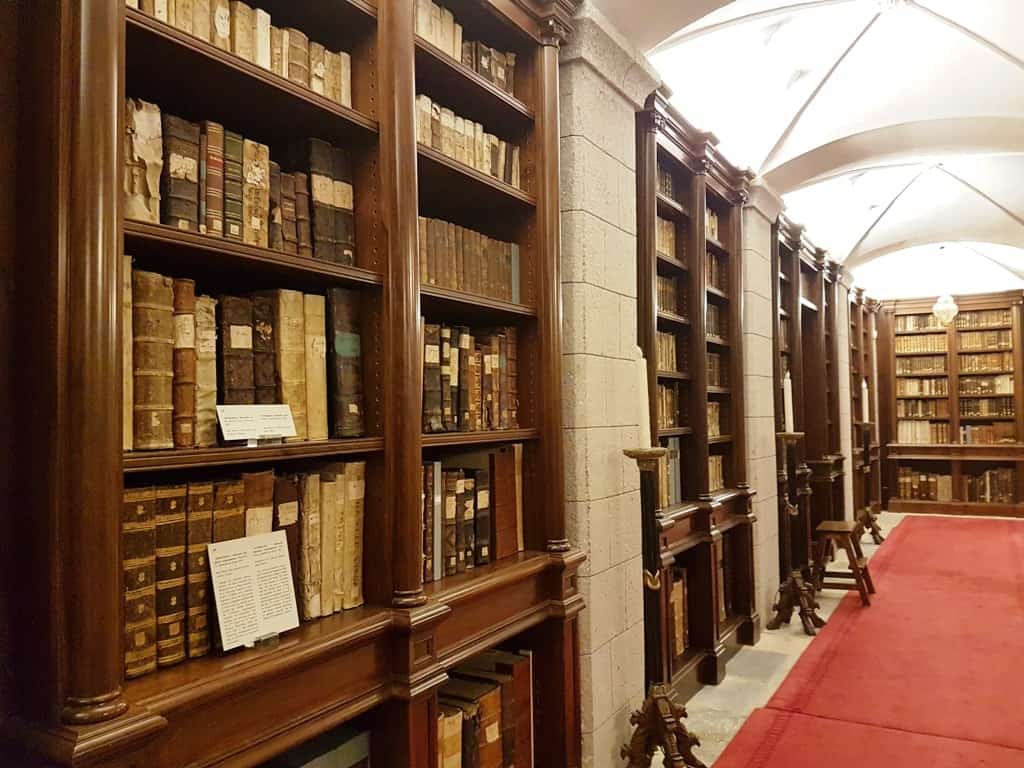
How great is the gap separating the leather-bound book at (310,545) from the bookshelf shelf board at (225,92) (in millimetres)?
773

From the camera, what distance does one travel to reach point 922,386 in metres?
9.77

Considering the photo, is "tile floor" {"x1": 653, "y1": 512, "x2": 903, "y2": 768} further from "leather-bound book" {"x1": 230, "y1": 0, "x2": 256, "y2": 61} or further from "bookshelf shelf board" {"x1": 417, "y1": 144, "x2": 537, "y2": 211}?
"leather-bound book" {"x1": 230, "y1": 0, "x2": 256, "y2": 61}

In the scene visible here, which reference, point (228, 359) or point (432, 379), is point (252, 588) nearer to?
point (228, 359)

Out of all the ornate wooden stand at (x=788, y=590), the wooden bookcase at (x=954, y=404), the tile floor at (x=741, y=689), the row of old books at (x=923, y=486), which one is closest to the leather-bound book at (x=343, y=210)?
the tile floor at (x=741, y=689)

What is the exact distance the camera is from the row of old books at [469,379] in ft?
6.41

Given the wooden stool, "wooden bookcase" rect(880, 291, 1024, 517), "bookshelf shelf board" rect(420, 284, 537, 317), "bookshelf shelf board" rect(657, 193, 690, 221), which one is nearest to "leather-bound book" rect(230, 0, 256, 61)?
"bookshelf shelf board" rect(420, 284, 537, 317)

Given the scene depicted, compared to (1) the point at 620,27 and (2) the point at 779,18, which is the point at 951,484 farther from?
(1) the point at 620,27

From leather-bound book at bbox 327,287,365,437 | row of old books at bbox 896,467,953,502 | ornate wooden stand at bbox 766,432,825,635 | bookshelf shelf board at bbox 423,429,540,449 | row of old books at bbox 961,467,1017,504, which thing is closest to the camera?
leather-bound book at bbox 327,287,365,437

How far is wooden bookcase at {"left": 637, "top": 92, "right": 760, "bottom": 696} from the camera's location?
3203mm

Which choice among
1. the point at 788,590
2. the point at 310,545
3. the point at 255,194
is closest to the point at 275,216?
the point at 255,194

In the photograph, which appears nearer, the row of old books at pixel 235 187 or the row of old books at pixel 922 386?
the row of old books at pixel 235 187

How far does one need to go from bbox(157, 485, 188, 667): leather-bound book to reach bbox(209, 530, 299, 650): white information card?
58 mm

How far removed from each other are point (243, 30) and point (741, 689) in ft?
11.1

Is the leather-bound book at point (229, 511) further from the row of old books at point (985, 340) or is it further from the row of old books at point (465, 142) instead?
the row of old books at point (985, 340)
